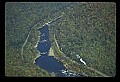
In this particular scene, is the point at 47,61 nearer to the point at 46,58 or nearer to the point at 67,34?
the point at 46,58

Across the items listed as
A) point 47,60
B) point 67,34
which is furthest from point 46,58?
point 67,34

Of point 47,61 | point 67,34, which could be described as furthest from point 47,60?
point 67,34

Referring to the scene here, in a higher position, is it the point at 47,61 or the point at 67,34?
the point at 67,34

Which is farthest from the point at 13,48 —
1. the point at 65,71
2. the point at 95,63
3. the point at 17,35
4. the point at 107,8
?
the point at 107,8

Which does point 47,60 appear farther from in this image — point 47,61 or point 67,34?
point 67,34
